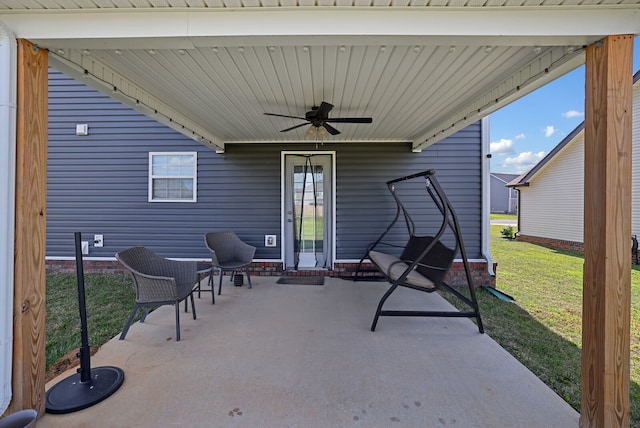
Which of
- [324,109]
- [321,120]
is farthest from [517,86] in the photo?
[321,120]

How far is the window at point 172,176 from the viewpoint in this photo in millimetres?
5465

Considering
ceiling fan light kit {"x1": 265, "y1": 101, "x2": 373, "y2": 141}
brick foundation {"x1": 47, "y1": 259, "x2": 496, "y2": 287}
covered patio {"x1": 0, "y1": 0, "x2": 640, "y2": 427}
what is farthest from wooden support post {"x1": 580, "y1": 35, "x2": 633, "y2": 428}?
brick foundation {"x1": 47, "y1": 259, "x2": 496, "y2": 287}

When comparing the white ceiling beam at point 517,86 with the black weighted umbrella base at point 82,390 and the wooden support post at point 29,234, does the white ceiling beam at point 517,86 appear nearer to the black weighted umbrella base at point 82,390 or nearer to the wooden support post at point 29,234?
the wooden support post at point 29,234

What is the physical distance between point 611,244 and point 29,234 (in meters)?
3.50

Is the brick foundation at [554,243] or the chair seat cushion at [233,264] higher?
the chair seat cushion at [233,264]

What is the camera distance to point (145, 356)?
251cm

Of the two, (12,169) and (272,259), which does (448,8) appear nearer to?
(12,169)

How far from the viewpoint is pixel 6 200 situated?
163cm

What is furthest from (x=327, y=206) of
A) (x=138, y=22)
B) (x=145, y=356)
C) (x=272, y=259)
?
(x=138, y=22)

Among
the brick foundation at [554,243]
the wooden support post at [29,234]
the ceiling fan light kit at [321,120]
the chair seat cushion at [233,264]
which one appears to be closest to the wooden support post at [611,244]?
the ceiling fan light kit at [321,120]

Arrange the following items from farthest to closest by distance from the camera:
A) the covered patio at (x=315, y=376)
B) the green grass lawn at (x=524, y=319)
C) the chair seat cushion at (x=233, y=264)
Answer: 1. the chair seat cushion at (x=233, y=264)
2. the green grass lawn at (x=524, y=319)
3. the covered patio at (x=315, y=376)

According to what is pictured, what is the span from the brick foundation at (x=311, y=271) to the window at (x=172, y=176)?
1586 millimetres

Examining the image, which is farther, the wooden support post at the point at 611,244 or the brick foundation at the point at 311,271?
the brick foundation at the point at 311,271

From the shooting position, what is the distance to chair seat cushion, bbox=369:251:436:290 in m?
3.06
